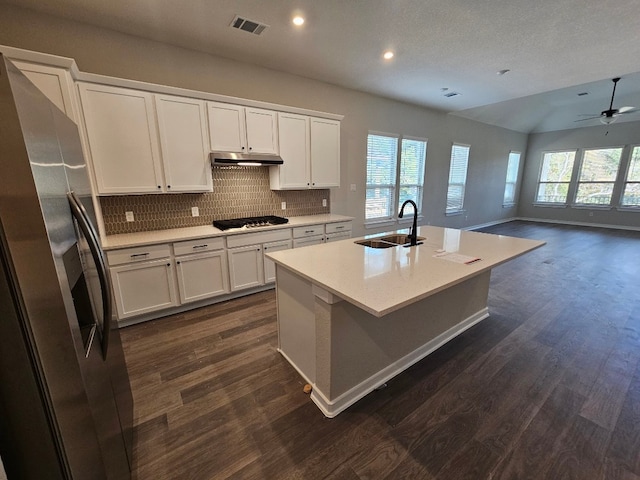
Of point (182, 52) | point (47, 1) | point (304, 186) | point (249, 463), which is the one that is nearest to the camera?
point (249, 463)

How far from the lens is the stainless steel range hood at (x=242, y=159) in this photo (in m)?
3.07

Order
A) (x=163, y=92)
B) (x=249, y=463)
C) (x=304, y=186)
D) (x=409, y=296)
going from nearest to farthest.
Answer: (x=409, y=296) < (x=249, y=463) < (x=163, y=92) < (x=304, y=186)

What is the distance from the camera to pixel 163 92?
277cm

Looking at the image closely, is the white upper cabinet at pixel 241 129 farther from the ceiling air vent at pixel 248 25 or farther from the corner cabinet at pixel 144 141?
the ceiling air vent at pixel 248 25

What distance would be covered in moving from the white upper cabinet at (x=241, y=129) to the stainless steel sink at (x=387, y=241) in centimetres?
189

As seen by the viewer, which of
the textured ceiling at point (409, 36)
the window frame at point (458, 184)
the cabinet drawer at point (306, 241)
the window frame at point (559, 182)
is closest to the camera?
the textured ceiling at point (409, 36)

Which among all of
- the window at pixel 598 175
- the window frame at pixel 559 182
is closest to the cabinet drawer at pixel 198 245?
the window frame at pixel 559 182

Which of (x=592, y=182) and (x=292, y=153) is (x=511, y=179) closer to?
(x=592, y=182)

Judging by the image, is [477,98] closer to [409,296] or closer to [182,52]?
[182,52]

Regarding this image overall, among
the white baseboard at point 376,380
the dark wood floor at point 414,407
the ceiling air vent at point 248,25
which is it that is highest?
the ceiling air vent at point 248,25

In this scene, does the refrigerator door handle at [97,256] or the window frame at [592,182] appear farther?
the window frame at [592,182]

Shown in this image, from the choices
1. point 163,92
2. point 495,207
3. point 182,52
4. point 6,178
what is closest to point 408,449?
point 6,178

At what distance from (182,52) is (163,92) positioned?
747mm

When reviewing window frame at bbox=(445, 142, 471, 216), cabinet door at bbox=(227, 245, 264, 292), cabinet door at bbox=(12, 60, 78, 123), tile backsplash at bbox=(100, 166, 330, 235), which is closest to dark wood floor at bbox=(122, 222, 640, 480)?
cabinet door at bbox=(227, 245, 264, 292)
